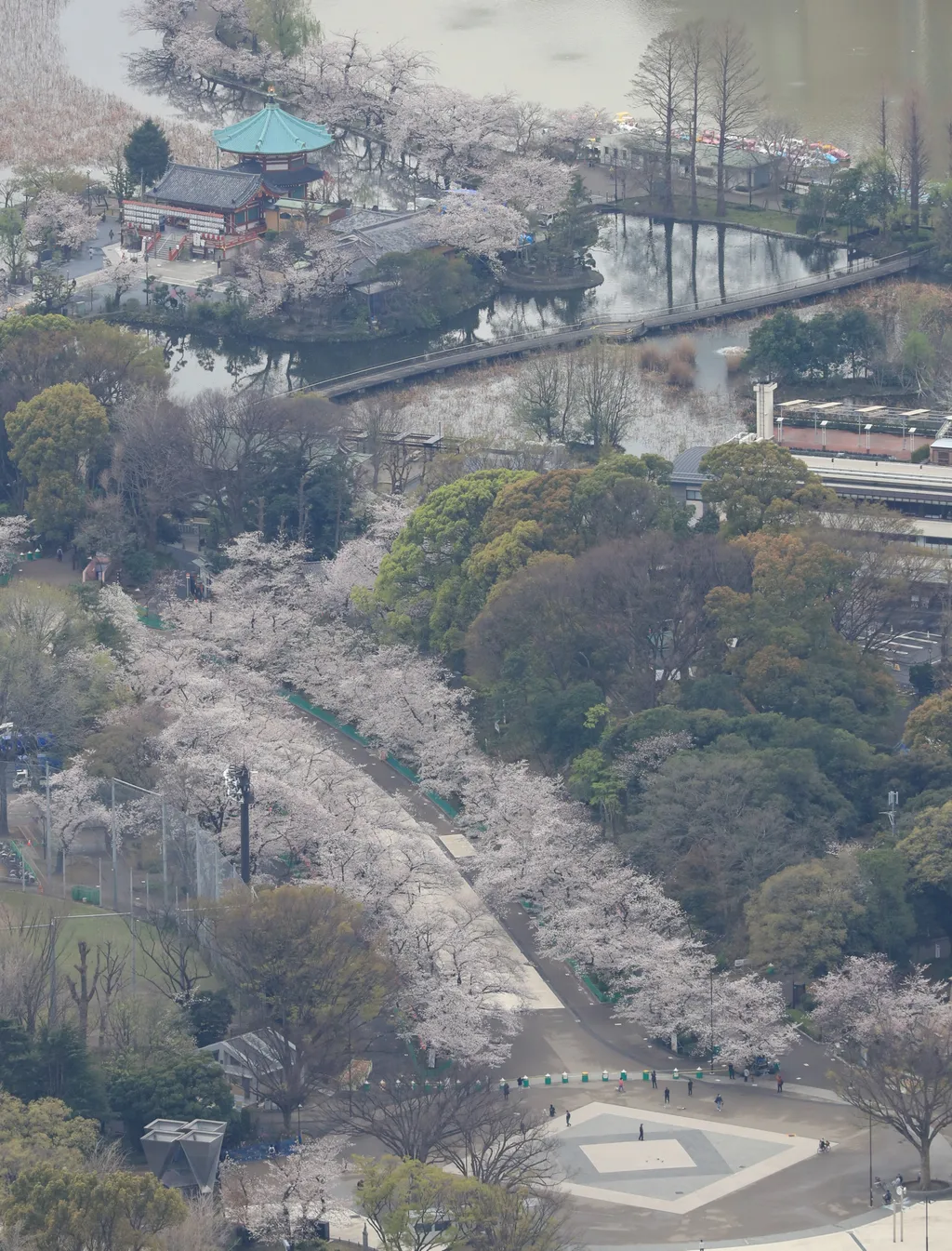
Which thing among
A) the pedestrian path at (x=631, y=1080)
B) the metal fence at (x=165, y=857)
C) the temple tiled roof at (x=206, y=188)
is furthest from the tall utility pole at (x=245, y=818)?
the temple tiled roof at (x=206, y=188)

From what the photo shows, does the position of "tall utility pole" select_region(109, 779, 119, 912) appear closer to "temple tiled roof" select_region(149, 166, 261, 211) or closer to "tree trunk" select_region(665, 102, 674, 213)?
"temple tiled roof" select_region(149, 166, 261, 211)

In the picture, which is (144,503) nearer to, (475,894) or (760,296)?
(475,894)

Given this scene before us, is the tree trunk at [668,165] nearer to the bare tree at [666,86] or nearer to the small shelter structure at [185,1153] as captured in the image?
the bare tree at [666,86]

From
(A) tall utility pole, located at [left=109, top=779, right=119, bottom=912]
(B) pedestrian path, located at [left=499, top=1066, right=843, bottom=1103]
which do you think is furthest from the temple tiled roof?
(B) pedestrian path, located at [left=499, top=1066, right=843, bottom=1103]

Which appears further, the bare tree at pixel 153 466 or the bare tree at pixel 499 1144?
the bare tree at pixel 153 466

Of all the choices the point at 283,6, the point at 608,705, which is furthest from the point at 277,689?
the point at 283,6

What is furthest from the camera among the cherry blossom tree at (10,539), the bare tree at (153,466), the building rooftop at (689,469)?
the bare tree at (153,466)
